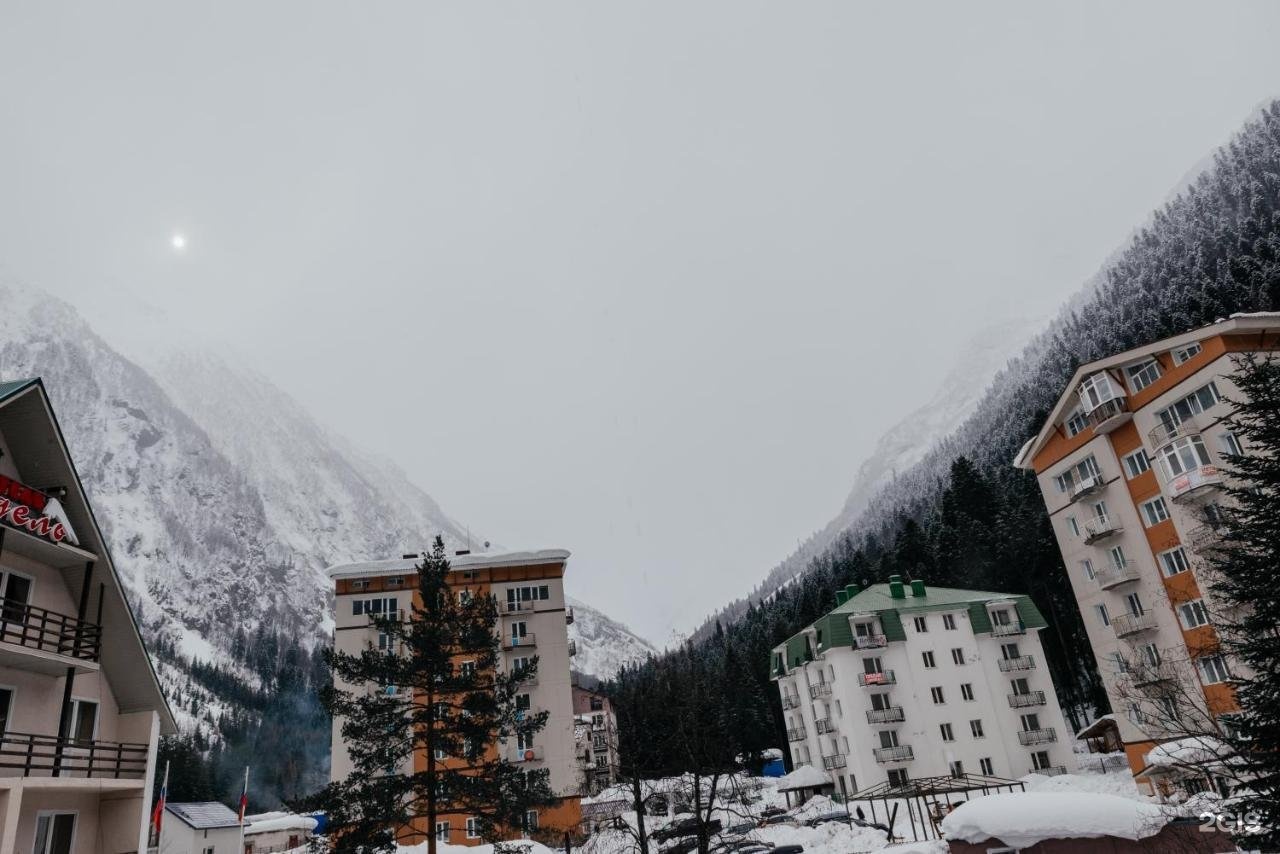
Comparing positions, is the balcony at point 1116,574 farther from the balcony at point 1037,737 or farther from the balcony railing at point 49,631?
the balcony railing at point 49,631

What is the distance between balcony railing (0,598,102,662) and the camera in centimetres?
1898

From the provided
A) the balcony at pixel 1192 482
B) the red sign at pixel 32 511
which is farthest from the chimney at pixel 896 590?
the red sign at pixel 32 511

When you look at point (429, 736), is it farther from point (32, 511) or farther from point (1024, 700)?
point (1024, 700)

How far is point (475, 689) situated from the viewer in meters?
32.3

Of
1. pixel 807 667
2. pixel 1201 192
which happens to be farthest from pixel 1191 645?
pixel 1201 192

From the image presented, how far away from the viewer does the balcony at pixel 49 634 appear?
1892 centimetres

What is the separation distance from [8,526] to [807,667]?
61.0 m

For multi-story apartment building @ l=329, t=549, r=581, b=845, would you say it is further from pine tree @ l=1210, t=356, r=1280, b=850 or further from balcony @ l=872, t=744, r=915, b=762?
pine tree @ l=1210, t=356, r=1280, b=850

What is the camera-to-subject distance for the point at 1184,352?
39.1m

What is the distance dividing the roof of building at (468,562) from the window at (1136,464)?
3832 cm

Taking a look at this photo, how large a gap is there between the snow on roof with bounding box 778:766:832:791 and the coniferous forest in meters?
5.38

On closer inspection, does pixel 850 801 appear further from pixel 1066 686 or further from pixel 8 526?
pixel 8 526

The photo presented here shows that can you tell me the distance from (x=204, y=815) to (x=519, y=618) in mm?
30284

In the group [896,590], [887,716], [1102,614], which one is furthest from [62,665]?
[896,590]
